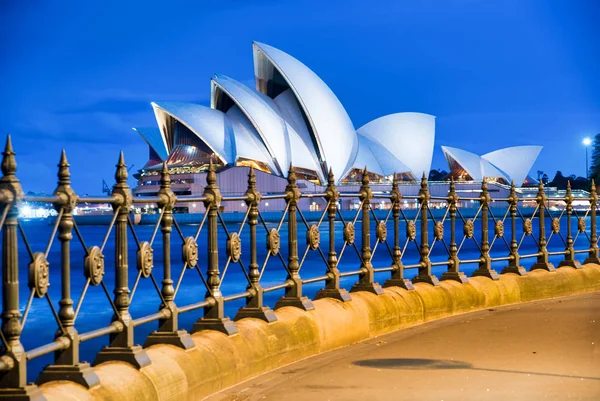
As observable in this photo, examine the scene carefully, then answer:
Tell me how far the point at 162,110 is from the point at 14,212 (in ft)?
246

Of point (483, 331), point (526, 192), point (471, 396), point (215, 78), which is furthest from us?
point (526, 192)

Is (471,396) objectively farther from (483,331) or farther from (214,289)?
(483,331)

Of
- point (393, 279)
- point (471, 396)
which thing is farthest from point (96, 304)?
point (471, 396)

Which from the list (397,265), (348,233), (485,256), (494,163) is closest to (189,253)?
(348,233)

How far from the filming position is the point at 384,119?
93000mm

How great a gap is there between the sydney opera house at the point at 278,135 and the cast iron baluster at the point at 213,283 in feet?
216

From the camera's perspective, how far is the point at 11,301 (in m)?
3.65

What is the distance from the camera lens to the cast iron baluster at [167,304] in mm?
5127

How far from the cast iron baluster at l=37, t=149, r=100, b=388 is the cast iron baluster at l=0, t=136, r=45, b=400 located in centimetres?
35

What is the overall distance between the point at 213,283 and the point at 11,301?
2301mm

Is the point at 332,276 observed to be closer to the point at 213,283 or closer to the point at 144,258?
the point at 213,283

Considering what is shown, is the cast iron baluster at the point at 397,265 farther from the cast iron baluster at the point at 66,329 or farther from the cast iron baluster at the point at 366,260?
the cast iron baluster at the point at 66,329

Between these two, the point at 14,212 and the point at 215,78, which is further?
the point at 215,78

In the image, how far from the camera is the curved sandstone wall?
439 cm
